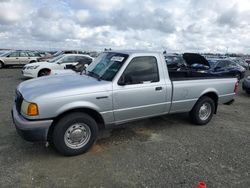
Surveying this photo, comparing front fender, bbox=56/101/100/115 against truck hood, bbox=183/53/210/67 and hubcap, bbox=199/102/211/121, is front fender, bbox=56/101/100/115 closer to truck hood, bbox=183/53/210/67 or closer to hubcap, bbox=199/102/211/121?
hubcap, bbox=199/102/211/121

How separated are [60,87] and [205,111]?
384 cm

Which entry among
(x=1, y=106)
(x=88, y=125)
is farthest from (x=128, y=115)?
(x=1, y=106)

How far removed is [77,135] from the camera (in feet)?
14.1

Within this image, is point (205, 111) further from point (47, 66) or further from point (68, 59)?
point (47, 66)

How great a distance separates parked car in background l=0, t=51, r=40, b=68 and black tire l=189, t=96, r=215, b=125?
66.6ft

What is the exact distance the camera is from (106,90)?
14.4ft

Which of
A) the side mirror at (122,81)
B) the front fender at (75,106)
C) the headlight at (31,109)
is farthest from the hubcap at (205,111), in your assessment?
the headlight at (31,109)

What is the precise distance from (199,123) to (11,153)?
4.33 metres

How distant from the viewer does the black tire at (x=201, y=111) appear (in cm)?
602

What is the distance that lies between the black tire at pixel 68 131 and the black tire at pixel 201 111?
2.76 m

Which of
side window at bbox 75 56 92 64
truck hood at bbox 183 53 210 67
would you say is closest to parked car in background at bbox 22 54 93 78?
side window at bbox 75 56 92 64

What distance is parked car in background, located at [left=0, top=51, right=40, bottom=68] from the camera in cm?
2210

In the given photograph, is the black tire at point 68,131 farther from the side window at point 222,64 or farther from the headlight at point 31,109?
the side window at point 222,64

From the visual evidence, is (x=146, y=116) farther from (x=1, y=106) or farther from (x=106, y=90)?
(x=1, y=106)
